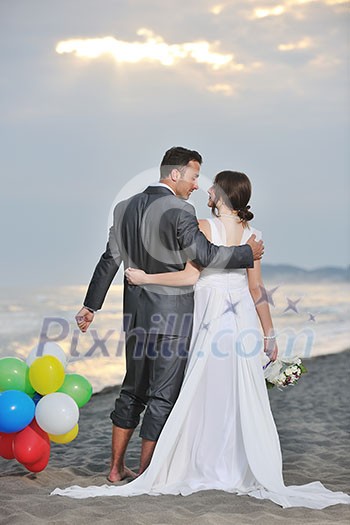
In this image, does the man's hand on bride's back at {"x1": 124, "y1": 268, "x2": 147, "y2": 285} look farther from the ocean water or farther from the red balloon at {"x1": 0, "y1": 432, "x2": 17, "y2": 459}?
the ocean water

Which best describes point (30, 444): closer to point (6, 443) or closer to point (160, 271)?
point (6, 443)

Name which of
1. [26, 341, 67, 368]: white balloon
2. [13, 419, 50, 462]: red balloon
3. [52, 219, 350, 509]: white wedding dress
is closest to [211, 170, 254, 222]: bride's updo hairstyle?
[52, 219, 350, 509]: white wedding dress

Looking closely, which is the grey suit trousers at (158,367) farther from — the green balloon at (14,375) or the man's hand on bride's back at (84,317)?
the green balloon at (14,375)

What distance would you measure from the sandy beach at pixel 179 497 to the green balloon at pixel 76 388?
427mm

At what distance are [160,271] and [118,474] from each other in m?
1.04

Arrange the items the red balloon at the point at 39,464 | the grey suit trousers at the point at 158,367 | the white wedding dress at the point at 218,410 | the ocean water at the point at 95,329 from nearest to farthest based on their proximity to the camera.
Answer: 1. the white wedding dress at the point at 218,410
2. the grey suit trousers at the point at 158,367
3. the red balloon at the point at 39,464
4. the ocean water at the point at 95,329

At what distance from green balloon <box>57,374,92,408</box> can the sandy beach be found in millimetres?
427

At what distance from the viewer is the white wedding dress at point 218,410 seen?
3.52 meters

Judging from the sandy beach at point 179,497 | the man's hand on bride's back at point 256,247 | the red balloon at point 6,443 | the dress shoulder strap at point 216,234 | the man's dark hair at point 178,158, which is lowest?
the sandy beach at point 179,497

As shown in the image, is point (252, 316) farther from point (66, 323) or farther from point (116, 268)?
point (66, 323)

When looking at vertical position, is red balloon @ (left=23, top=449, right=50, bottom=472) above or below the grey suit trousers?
below

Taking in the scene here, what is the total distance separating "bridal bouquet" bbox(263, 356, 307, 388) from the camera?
368 cm

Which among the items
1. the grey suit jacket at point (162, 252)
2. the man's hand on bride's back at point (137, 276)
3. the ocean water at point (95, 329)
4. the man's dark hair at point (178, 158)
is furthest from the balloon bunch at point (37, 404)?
the ocean water at point (95, 329)

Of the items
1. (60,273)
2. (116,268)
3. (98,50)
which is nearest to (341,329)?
(60,273)
